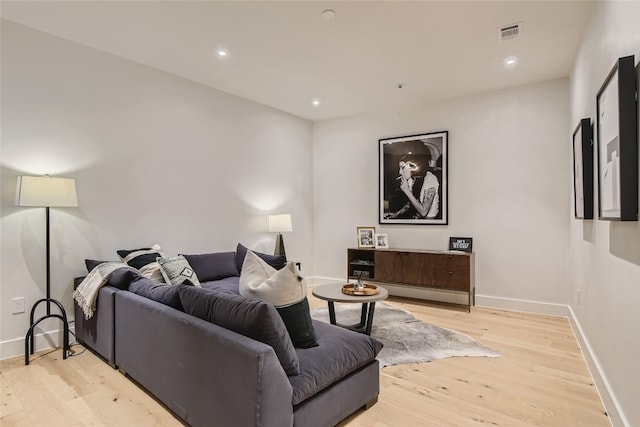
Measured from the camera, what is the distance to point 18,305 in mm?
3062

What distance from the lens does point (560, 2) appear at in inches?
107

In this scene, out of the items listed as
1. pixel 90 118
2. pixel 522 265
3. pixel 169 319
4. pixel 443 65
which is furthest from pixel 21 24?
pixel 522 265

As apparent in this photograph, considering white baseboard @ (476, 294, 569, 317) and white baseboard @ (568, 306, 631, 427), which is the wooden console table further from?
white baseboard @ (568, 306, 631, 427)

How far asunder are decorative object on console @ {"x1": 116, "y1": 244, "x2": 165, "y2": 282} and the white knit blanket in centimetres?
32

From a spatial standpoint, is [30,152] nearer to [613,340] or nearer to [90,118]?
[90,118]

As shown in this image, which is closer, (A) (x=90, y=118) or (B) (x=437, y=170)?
(A) (x=90, y=118)

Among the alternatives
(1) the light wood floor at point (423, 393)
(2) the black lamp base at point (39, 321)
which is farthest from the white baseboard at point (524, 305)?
(2) the black lamp base at point (39, 321)

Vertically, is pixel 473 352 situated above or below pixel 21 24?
below

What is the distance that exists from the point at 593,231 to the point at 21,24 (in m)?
5.04

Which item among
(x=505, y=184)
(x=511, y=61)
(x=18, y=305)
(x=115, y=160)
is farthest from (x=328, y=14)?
(x=18, y=305)

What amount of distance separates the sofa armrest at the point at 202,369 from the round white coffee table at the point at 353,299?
1475mm

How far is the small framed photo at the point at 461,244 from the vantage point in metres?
4.70

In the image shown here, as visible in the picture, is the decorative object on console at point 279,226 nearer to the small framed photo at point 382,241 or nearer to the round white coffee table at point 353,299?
the small framed photo at point 382,241

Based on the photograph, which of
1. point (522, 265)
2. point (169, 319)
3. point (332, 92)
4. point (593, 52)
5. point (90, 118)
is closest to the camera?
point (169, 319)
